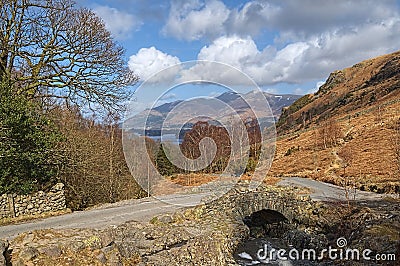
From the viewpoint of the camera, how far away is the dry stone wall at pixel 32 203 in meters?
13.2

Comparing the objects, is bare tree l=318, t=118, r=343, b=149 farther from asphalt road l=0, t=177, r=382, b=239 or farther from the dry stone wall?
the dry stone wall

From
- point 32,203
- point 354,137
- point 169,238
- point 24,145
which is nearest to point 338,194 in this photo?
point 169,238

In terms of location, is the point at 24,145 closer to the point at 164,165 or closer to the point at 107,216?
the point at 107,216

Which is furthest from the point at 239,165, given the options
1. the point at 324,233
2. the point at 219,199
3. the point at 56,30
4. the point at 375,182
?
the point at 375,182

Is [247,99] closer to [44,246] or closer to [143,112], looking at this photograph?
[143,112]

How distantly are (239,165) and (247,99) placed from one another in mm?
4461

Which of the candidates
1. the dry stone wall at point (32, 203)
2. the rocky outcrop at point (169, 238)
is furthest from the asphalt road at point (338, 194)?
the dry stone wall at point (32, 203)

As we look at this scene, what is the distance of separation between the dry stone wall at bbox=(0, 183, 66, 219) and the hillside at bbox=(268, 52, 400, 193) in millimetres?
11923

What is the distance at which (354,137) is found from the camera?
56094 mm

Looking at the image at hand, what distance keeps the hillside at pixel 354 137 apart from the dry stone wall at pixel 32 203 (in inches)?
469

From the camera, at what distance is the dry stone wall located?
13.2 m

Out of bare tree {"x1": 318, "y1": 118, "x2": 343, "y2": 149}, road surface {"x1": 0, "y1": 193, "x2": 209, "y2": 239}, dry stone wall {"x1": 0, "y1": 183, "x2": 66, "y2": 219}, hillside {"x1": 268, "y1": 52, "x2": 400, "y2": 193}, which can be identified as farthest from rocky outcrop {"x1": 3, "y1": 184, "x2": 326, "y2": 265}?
bare tree {"x1": 318, "y1": 118, "x2": 343, "y2": 149}

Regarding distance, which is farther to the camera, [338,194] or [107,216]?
[338,194]

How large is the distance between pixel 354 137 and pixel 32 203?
5238cm
